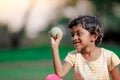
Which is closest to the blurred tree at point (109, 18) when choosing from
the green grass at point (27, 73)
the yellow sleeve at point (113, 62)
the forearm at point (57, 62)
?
the green grass at point (27, 73)

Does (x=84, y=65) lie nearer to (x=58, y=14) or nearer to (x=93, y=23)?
(x=93, y=23)

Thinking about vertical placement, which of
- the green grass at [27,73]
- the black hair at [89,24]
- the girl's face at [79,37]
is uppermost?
the black hair at [89,24]

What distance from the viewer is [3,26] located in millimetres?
22922

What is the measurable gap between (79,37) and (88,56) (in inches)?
8.0

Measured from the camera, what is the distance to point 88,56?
4.32 meters

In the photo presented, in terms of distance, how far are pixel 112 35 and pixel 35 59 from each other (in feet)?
26.0

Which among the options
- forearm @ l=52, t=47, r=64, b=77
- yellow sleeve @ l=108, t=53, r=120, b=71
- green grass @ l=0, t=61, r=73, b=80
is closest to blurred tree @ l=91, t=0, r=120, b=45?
green grass @ l=0, t=61, r=73, b=80

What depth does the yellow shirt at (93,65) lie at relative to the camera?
4.25 metres

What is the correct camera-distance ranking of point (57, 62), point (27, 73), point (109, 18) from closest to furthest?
point (57, 62), point (27, 73), point (109, 18)

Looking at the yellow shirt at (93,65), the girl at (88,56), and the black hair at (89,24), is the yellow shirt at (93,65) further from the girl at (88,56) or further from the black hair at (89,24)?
the black hair at (89,24)

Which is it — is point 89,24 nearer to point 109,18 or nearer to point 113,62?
point 113,62

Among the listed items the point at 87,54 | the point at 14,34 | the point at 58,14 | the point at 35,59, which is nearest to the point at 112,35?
the point at 58,14

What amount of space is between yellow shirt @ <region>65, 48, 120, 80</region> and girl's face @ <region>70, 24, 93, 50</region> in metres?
0.10

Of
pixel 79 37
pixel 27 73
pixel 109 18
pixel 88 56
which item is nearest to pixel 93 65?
pixel 88 56
